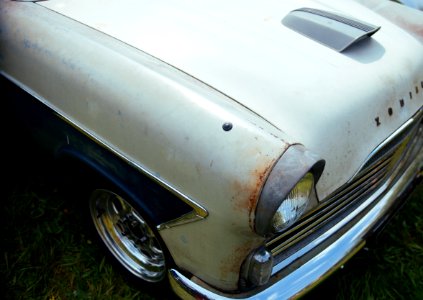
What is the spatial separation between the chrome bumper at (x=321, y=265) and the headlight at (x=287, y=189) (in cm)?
31

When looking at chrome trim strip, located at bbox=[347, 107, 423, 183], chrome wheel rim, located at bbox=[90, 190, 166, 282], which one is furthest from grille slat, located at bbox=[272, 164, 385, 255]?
chrome wheel rim, located at bbox=[90, 190, 166, 282]

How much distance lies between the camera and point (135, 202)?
1643 millimetres

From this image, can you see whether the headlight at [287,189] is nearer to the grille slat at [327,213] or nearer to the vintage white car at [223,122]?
the vintage white car at [223,122]

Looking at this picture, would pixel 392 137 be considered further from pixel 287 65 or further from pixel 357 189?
pixel 287 65

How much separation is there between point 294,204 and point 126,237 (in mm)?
980

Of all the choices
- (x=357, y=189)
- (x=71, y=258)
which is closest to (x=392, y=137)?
(x=357, y=189)

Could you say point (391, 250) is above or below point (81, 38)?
below

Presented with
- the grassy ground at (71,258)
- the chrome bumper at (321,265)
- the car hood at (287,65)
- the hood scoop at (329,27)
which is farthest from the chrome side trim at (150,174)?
the hood scoop at (329,27)

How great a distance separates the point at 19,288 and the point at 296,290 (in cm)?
129

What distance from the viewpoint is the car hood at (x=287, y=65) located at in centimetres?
155

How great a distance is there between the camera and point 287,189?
4.20 ft

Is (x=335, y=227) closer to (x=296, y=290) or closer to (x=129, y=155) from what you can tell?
(x=296, y=290)

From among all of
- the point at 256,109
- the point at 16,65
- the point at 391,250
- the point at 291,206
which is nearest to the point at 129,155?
the point at 256,109

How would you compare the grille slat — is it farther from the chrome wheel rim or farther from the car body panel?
the chrome wheel rim
